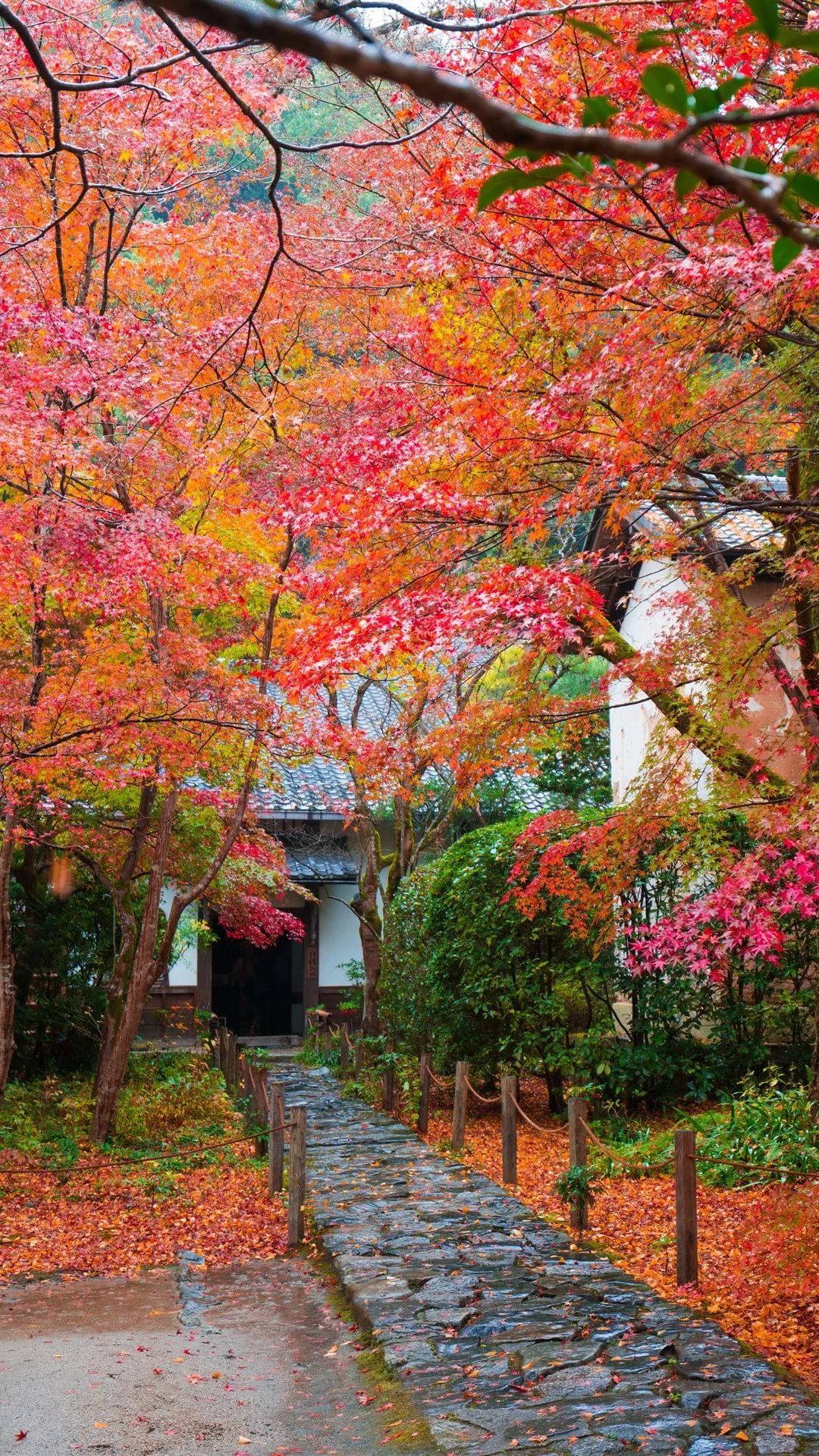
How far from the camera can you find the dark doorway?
2525 cm

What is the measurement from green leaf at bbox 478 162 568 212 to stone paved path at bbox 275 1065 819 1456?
198 inches

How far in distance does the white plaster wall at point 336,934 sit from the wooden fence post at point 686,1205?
16.8 m

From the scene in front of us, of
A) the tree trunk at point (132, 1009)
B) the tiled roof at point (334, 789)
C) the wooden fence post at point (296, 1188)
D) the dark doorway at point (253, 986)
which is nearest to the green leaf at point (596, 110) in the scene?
the wooden fence post at point (296, 1188)

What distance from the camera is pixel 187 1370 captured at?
A: 653 centimetres

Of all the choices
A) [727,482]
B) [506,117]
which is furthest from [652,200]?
[506,117]

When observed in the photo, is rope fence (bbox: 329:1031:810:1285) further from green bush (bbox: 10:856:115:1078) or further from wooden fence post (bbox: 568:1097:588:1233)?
green bush (bbox: 10:856:115:1078)

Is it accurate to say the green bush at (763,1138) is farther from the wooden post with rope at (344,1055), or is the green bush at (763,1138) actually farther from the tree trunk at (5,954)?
the wooden post with rope at (344,1055)

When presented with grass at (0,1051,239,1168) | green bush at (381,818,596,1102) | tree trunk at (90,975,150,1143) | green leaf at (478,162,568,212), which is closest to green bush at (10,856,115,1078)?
grass at (0,1051,239,1168)

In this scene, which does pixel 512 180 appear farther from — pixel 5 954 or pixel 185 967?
pixel 185 967

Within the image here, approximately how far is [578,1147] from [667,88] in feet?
28.0

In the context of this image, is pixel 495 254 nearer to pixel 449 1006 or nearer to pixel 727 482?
pixel 727 482

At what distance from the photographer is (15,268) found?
11344 mm

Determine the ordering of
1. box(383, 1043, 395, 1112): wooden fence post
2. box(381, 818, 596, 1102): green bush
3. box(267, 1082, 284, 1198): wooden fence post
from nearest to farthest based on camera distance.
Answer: box(267, 1082, 284, 1198): wooden fence post → box(381, 818, 596, 1102): green bush → box(383, 1043, 395, 1112): wooden fence post

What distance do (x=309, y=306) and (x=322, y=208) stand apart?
57.5 inches
